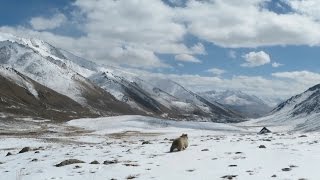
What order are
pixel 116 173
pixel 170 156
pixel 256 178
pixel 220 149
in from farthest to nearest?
1. pixel 220 149
2. pixel 170 156
3. pixel 116 173
4. pixel 256 178

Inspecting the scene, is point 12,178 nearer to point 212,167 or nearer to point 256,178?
point 212,167

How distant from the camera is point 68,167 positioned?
26.5 m

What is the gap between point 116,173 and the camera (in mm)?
23641

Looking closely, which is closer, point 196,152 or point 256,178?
point 256,178

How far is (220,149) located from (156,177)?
10.3 m

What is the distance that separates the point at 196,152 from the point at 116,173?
8062 millimetres

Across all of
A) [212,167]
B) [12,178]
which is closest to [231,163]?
[212,167]

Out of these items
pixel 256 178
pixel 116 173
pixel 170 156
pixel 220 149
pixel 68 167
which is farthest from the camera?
pixel 220 149

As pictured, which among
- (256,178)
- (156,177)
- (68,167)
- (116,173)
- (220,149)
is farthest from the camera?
(220,149)

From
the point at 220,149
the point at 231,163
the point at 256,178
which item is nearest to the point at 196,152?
the point at 220,149

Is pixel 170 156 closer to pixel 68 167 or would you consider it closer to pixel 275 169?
pixel 68 167

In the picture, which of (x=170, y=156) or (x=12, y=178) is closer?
(x=12, y=178)

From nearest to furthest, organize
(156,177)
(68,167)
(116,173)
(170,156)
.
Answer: (156,177) < (116,173) < (68,167) < (170,156)

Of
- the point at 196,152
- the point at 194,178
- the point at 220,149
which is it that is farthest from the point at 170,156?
the point at 194,178
